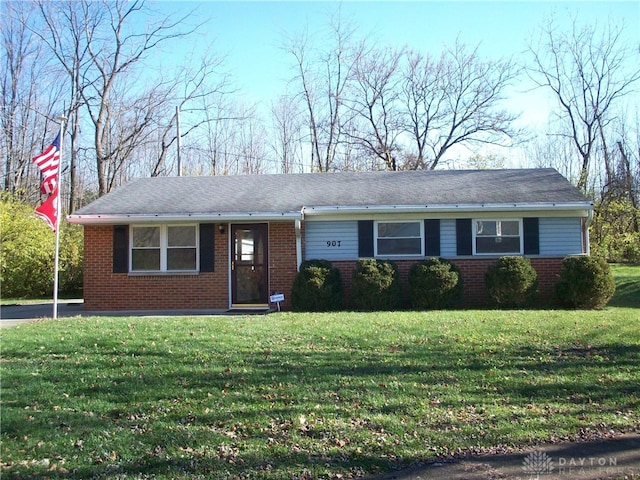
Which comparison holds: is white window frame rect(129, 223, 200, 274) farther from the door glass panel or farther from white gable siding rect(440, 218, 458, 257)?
white gable siding rect(440, 218, 458, 257)

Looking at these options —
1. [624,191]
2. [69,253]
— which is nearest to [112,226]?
[69,253]

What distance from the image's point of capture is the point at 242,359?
7.00 m

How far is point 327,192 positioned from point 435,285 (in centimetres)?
458

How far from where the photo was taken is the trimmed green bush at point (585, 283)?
1284 centimetres

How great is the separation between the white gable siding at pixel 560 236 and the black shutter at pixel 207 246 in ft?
28.4

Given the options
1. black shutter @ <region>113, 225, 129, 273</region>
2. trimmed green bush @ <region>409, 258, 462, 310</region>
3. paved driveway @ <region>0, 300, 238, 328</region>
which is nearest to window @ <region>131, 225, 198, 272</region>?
black shutter @ <region>113, 225, 129, 273</region>

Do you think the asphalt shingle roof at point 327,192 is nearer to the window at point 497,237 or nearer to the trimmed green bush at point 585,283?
the window at point 497,237

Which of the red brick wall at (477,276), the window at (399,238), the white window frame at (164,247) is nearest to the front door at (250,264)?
the white window frame at (164,247)

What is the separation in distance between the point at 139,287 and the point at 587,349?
10.8m

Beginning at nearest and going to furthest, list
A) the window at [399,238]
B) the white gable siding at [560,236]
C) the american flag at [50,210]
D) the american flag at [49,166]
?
1. the american flag at [49,166]
2. the american flag at [50,210]
3. the white gable siding at [560,236]
4. the window at [399,238]

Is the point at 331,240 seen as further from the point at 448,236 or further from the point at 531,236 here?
the point at 531,236

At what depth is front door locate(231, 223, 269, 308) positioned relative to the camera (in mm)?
14212

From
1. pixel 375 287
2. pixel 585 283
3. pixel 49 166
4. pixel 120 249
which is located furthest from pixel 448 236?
pixel 49 166

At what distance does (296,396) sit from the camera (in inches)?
220
